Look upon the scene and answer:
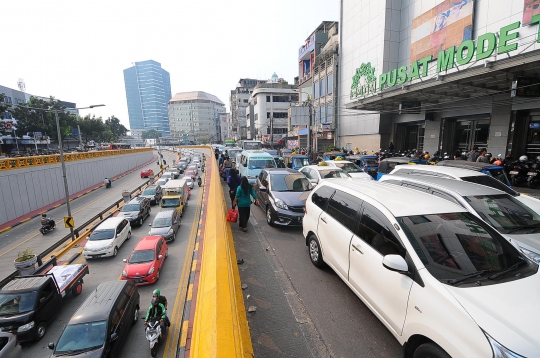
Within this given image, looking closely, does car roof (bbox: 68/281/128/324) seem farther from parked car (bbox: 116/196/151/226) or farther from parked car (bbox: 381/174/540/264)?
parked car (bbox: 116/196/151/226)

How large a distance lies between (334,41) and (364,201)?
124ft

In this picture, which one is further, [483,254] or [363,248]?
[363,248]

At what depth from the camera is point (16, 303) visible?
7562mm

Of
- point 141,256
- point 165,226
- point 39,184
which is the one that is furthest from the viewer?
point 39,184

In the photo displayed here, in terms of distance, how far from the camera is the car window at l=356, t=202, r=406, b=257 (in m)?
3.08

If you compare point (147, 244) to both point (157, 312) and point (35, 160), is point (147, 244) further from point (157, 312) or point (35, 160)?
point (35, 160)

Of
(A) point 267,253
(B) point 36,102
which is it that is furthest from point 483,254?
(B) point 36,102

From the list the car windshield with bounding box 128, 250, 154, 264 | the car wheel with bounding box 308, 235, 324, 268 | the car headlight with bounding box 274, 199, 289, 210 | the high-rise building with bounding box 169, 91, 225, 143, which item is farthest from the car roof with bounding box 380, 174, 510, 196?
the high-rise building with bounding box 169, 91, 225, 143

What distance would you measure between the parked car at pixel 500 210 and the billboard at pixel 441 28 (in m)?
16.8

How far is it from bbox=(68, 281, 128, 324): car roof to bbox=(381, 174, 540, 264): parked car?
8698mm

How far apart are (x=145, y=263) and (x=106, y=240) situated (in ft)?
14.8

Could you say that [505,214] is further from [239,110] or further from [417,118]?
[239,110]

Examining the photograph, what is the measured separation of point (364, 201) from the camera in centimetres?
391

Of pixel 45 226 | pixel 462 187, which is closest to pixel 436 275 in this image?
pixel 462 187
